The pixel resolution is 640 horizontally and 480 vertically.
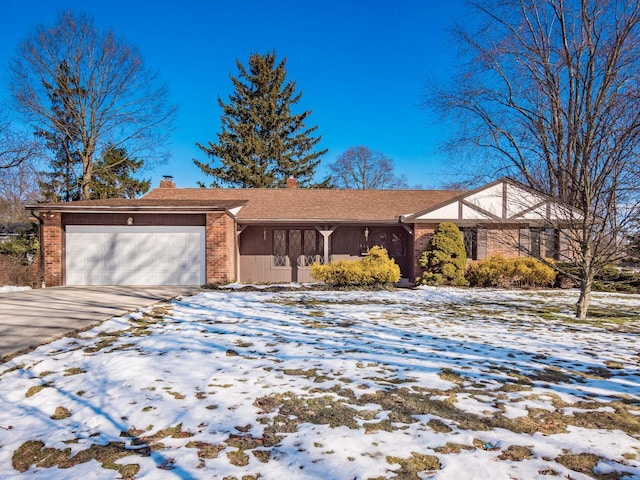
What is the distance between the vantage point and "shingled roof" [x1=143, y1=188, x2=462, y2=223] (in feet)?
46.5

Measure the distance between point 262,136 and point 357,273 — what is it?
19047 millimetres

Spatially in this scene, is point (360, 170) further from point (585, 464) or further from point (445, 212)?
point (585, 464)

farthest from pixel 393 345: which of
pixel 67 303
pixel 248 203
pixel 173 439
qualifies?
pixel 248 203

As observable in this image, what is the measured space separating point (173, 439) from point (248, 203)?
43.9ft

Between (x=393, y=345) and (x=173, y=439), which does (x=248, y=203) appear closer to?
(x=393, y=345)

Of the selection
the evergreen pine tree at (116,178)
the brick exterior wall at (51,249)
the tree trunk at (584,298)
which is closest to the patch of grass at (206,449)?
the tree trunk at (584,298)

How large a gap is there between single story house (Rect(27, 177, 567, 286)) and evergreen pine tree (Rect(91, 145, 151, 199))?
30.2 feet

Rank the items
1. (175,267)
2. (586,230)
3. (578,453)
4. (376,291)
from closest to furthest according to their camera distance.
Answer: (578,453) < (586,230) < (376,291) < (175,267)

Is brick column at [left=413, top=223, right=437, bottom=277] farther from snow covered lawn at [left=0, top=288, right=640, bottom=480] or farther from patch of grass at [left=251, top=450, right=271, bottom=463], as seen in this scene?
patch of grass at [left=251, top=450, right=271, bottom=463]

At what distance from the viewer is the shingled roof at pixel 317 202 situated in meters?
14.2

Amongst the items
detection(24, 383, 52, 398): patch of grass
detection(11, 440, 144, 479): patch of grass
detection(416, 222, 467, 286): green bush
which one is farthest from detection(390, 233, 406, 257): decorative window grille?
→ detection(11, 440, 144, 479): patch of grass

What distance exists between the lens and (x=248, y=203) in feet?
51.1

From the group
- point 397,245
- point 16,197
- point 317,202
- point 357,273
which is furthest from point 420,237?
point 16,197

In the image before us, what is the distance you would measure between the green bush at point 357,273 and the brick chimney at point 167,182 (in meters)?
9.21
